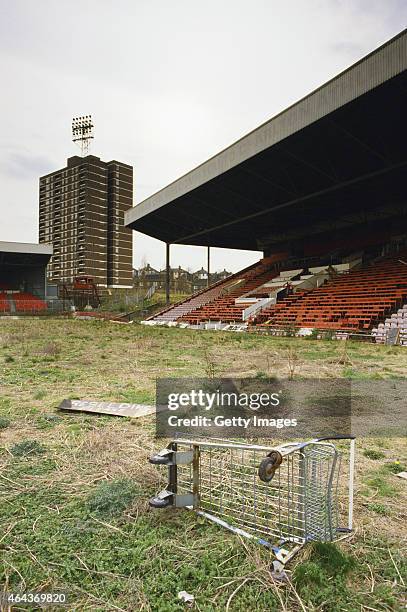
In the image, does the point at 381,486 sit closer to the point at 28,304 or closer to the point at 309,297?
the point at 309,297

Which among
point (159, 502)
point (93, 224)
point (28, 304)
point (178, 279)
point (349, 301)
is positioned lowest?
point (159, 502)

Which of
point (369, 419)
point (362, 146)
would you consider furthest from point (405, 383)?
point (362, 146)

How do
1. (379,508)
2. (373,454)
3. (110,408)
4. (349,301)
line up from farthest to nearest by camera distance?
(349,301) → (110,408) → (373,454) → (379,508)

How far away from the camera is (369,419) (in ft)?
15.3

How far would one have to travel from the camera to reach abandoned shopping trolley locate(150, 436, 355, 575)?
2139mm

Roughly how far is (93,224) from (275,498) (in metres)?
76.2

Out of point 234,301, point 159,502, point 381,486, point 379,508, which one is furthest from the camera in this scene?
point 234,301

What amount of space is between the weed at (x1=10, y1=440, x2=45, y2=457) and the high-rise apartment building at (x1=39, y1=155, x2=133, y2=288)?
7082 centimetres

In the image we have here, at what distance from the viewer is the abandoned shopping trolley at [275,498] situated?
2139 millimetres

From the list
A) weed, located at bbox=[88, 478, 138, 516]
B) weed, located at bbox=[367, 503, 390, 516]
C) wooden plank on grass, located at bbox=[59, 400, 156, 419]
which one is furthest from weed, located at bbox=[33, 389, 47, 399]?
weed, located at bbox=[367, 503, 390, 516]

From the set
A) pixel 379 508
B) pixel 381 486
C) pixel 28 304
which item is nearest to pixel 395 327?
pixel 381 486

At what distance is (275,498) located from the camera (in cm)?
264

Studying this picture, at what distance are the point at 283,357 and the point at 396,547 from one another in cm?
782

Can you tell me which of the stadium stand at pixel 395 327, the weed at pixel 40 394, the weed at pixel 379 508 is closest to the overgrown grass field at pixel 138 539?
the weed at pixel 379 508
